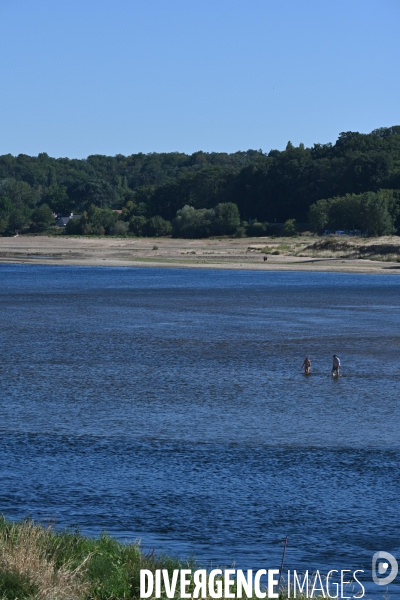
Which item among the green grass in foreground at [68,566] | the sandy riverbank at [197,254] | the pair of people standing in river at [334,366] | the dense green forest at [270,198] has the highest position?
the dense green forest at [270,198]

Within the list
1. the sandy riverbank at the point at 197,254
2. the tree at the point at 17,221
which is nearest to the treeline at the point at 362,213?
the sandy riverbank at the point at 197,254

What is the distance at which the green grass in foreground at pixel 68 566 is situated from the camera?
10852mm

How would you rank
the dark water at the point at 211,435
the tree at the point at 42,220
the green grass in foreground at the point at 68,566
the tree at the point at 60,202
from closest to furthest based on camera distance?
the green grass in foreground at the point at 68,566 < the dark water at the point at 211,435 < the tree at the point at 42,220 < the tree at the point at 60,202

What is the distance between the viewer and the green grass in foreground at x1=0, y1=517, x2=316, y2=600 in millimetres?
10852

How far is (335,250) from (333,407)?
75.7 m

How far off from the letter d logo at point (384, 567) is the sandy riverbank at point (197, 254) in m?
71.2

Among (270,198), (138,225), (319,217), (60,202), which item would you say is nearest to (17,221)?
(138,225)

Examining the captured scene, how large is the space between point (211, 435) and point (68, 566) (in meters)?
11.0

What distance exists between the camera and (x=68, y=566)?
11430 millimetres

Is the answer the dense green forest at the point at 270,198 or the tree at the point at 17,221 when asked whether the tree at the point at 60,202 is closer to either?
the dense green forest at the point at 270,198

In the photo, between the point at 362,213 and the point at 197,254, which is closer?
the point at 197,254

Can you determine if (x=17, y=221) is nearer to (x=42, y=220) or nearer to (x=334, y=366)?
(x=42, y=220)

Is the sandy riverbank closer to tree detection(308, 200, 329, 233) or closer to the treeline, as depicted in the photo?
tree detection(308, 200, 329, 233)

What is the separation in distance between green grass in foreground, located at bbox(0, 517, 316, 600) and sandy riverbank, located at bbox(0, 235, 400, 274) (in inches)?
2907
